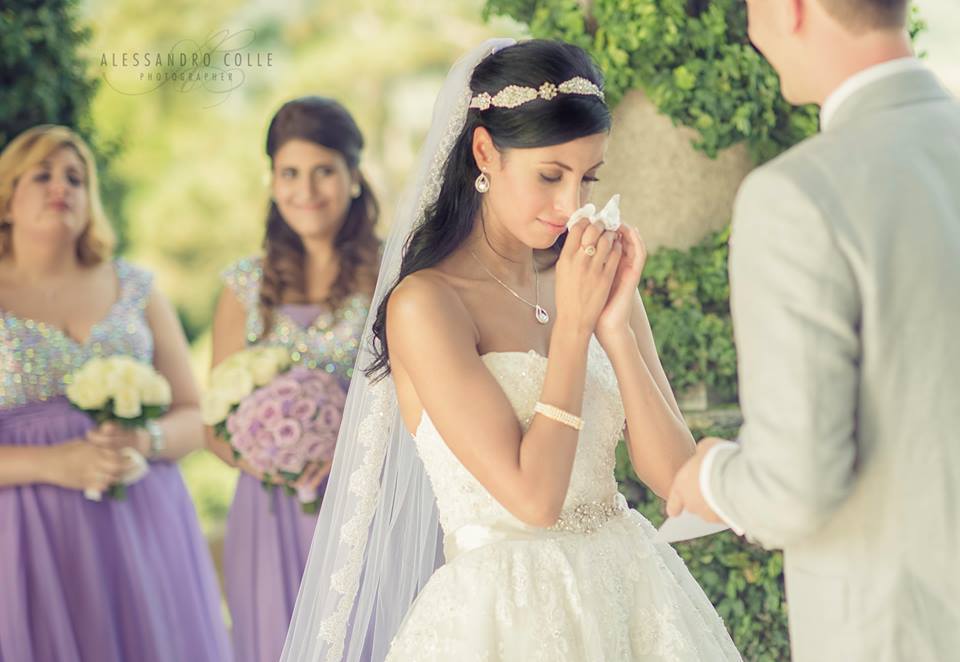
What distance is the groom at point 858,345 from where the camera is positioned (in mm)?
1901

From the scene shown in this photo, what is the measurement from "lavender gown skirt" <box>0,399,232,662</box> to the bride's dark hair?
217 cm

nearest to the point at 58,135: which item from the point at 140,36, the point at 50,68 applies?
the point at 50,68

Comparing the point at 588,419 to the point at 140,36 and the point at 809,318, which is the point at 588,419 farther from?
the point at 140,36

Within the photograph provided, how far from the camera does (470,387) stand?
259 cm

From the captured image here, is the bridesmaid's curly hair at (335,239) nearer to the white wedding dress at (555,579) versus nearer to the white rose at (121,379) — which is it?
the white rose at (121,379)

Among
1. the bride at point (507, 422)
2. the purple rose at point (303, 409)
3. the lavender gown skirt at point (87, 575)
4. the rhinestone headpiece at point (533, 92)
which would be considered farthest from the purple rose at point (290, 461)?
the rhinestone headpiece at point (533, 92)

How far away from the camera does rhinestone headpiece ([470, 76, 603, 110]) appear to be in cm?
281

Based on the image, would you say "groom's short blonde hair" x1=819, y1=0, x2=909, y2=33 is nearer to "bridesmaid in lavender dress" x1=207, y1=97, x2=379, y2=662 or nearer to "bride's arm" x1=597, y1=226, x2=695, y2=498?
"bride's arm" x1=597, y1=226, x2=695, y2=498

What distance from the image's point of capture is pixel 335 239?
16.2ft

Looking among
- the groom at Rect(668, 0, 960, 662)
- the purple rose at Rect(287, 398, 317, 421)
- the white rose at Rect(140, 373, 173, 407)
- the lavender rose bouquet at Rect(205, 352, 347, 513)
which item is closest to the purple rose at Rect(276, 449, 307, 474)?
the lavender rose bouquet at Rect(205, 352, 347, 513)

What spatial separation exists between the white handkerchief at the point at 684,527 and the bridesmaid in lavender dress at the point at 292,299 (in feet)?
7.46

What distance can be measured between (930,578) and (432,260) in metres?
1.35

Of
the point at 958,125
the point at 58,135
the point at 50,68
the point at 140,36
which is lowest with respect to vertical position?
the point at 958,125

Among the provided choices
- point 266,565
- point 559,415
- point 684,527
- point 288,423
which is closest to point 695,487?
point 684,527
